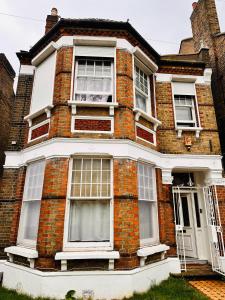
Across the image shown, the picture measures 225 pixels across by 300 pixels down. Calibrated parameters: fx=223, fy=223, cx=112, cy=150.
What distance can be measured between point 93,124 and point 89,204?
2.29 metres

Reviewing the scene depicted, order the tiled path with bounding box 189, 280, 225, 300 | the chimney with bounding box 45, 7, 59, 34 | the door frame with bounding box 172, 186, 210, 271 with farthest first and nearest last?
the chimney with bounding box 45, 7, 59, 34, the door frame with bounding box 172, 186, 210, 271, the tiled path with bounding box 189, 280, 225, 300

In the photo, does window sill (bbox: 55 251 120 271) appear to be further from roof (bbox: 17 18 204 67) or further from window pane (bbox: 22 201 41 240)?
roof (bbox: 17 18 204 67)

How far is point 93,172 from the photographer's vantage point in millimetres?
6242

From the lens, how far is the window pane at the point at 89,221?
5789mm

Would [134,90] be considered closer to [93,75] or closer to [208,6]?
[93,75]

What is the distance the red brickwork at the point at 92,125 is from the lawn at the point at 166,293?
14.4 feet

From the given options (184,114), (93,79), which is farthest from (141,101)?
(184,114)

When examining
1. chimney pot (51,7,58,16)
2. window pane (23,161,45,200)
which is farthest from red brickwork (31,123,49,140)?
chimney pot (51,7,58,16)

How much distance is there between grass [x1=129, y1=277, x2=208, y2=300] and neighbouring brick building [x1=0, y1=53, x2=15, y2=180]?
8.51 meters

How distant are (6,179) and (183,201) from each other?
256 inches

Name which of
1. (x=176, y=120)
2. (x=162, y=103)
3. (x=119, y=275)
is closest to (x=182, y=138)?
(x=176, y=120)

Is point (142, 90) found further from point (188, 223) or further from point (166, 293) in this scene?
point (166, 293)

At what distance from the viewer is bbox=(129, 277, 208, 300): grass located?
17.2 feet

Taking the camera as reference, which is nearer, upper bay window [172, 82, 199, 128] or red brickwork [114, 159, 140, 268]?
red brickwork [114, 159, 140, 268]
